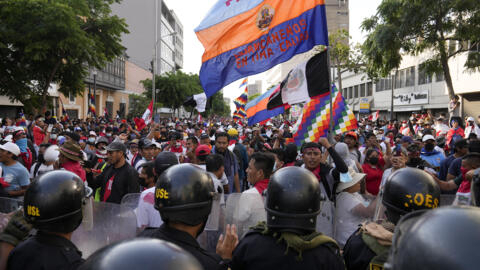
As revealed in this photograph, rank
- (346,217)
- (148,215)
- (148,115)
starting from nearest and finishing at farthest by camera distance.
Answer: (148,215)
(346,217)
(148,115)

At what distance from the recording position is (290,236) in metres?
2.30

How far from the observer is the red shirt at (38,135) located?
436 inches

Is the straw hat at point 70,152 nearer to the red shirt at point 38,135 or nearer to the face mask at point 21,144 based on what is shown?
the face mask at point 21,144

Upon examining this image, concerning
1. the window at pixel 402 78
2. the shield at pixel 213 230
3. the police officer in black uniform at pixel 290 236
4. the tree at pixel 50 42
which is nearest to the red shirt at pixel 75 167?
the shield at pixel 213 230

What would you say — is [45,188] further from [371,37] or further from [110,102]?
[110,102]

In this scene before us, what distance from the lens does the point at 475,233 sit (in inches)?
40.7

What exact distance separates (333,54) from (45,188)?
32.8m

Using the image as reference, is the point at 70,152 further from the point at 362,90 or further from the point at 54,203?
the point at 362,90

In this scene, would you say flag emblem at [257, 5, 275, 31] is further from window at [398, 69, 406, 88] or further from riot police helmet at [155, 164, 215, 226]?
window at [398, 69, 406, 88]

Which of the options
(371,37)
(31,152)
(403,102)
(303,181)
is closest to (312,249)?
(303,181)

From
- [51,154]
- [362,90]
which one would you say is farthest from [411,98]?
[51,154]

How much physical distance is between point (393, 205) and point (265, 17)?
17.3 feet

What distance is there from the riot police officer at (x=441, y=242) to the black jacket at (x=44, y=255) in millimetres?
1806

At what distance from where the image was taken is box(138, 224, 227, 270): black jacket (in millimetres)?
2213
